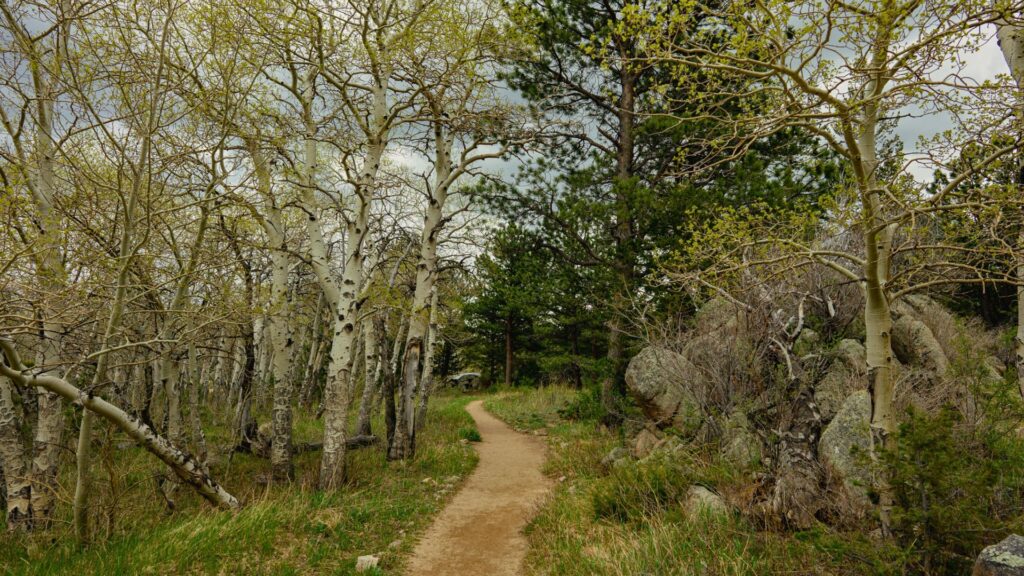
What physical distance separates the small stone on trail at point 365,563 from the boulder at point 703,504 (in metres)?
3.40

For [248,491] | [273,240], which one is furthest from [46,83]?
[248,491]

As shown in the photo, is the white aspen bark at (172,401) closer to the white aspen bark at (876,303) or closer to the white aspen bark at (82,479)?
the white aspen bark at (82,479)

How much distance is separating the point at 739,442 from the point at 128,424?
23.6 ft

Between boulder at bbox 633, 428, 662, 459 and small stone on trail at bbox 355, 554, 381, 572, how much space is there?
4.82 meters

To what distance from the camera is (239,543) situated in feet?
15.4

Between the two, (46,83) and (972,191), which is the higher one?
(46,83)

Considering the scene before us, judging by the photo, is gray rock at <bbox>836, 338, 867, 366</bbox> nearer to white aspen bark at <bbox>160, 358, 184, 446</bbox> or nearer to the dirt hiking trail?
the dirt hiking trail

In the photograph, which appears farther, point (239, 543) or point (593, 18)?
point (593, 18)

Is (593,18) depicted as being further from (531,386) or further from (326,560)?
(531,386)

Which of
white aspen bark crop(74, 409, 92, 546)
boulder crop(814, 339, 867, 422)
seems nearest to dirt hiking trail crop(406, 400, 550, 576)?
white aspen bark crop(74, 409, 92, 546)

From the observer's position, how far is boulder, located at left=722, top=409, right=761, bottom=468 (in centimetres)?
555

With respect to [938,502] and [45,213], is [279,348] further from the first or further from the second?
[938,502]

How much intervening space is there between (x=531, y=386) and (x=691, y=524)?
66.0 ft

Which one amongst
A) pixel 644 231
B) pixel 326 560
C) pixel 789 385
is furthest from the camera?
pixel 644 231
